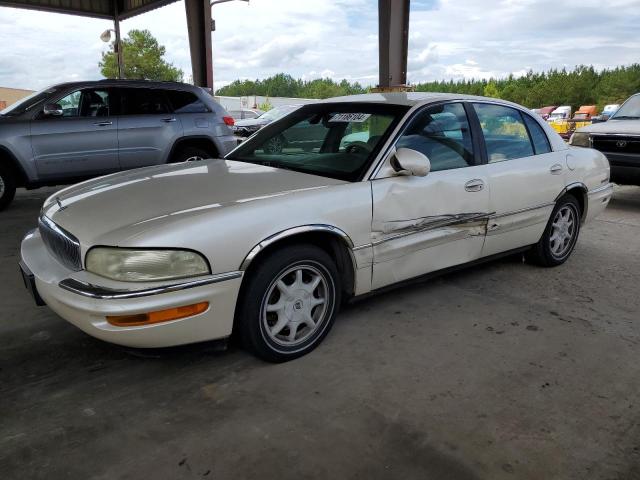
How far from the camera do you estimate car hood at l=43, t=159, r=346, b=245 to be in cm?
253

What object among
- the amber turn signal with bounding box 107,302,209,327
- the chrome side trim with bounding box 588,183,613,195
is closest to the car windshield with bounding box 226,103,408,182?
the amber turn signal with bounding box 107,302,209,327

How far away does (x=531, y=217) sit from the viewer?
4051 millimetres

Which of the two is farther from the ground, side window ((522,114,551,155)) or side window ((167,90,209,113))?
side window ((167,90,209,113))

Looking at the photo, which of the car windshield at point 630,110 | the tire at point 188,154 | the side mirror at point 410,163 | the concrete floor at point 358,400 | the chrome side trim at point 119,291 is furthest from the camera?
the car windshield at point 630,110

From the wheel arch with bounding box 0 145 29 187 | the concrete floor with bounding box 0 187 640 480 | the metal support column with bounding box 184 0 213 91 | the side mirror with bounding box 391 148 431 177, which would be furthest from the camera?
the metal support column with bounding box 184 0 213 91

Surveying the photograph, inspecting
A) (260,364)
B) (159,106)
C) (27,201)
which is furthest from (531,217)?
(27,201)

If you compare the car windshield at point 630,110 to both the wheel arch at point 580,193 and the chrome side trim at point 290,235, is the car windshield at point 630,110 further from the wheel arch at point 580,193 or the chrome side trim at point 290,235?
the chrome side trim at point 290,235

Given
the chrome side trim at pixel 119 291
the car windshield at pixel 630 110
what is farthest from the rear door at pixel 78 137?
the car windshield at pixel 630 110

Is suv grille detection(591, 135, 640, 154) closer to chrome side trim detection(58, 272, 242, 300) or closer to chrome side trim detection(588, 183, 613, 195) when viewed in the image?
chrome side trim detection(588, 183, 613, 195)

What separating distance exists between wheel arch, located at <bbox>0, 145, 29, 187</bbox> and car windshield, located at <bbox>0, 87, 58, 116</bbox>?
53cm

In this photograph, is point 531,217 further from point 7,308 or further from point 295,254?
point 7,308

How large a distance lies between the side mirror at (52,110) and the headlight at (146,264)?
485 cm

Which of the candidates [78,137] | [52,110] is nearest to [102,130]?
[78,137]

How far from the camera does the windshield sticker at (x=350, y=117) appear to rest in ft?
11.5
